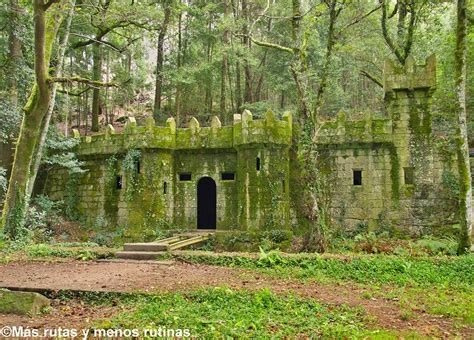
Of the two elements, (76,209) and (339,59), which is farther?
(339,59)

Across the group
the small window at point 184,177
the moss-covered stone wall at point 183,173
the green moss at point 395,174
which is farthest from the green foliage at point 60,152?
the green moss at point 395,174

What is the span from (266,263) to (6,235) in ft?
26.9

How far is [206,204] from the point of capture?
19312 millimetres

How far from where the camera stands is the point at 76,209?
18.3 metres

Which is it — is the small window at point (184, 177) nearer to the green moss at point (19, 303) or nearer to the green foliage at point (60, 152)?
the green foliage at point (60, 152)

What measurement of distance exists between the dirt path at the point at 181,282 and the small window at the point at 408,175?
8.41 m

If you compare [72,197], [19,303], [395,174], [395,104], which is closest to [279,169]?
[395,174]

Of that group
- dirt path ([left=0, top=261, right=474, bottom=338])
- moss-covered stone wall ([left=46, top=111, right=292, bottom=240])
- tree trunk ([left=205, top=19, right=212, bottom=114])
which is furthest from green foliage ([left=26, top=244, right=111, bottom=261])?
tree trunk ([left=205, top=19, right=212, bottom=114])

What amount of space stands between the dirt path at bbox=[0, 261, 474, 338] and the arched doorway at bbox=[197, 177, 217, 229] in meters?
9.08

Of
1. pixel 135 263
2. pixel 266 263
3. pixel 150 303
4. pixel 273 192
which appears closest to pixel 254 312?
pixel 150 303

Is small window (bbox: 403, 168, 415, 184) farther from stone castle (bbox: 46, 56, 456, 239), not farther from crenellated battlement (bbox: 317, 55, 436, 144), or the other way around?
crenellated battlement (bbox: 317, 55, 436, 144)

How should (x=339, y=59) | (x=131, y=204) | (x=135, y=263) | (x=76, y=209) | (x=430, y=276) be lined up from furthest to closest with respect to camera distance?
(x=339, y=59)
(x=76, y=209)
(x=131, y=204)
(x=135, y=263)
(x=430, y=276)

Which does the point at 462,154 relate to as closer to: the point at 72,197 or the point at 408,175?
the point at 408,175

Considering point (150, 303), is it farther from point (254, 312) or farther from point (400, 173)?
point (400, 173)
